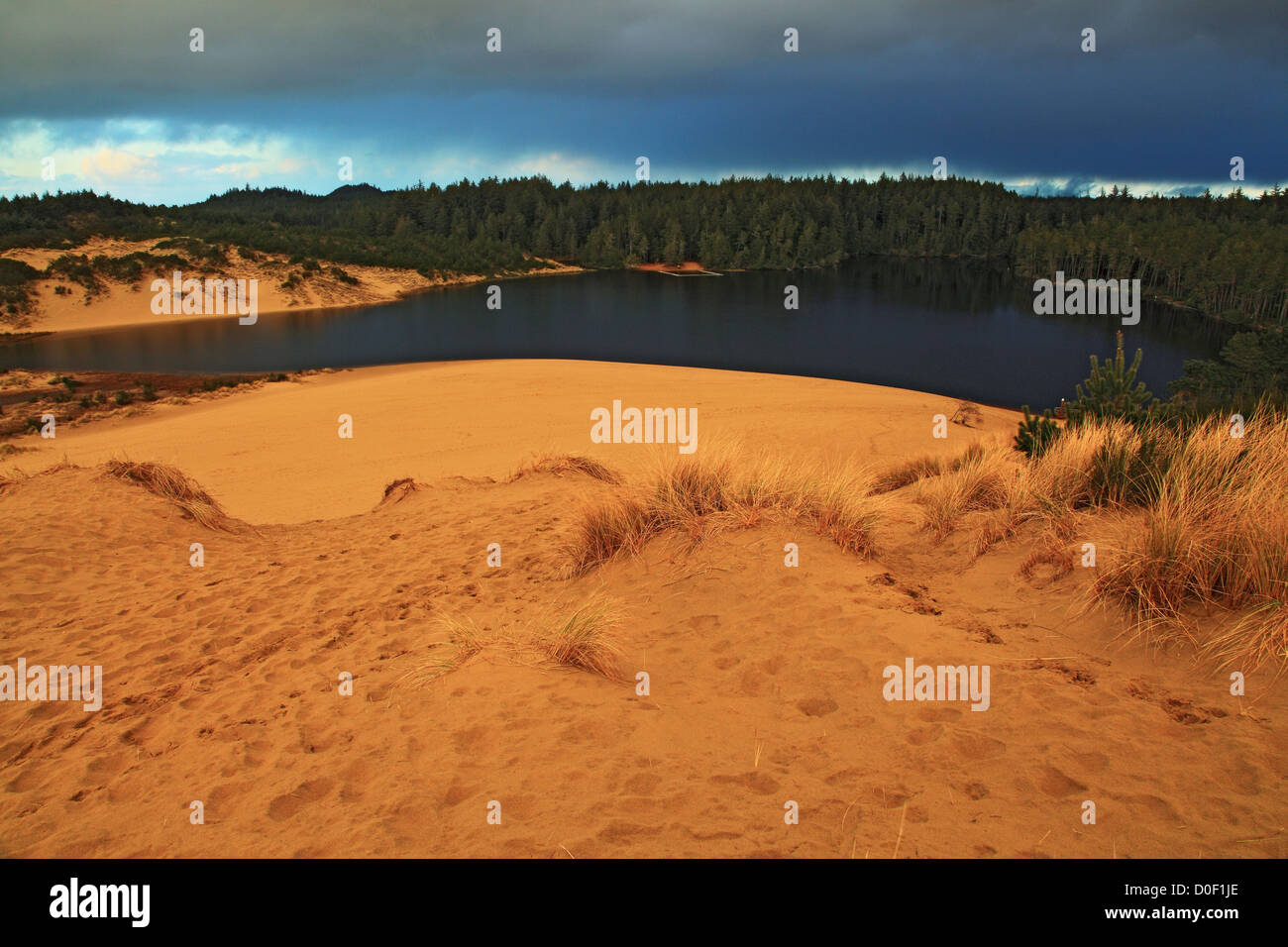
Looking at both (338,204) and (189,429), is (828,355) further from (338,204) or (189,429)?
(338,204)

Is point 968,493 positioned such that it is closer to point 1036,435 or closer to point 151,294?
point 1036,435

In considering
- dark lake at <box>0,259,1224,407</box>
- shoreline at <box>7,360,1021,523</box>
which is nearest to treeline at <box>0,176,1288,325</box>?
dark lake at <box>0,259,1224,407</box>

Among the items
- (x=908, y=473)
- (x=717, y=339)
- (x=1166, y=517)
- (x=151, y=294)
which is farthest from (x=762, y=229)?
(x=1166, y=517)

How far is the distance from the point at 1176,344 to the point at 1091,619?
5257cm

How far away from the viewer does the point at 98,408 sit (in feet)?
80.7

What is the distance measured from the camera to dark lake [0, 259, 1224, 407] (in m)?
37.9

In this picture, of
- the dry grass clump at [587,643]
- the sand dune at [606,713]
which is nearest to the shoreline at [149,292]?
the sand dune at [606,713]

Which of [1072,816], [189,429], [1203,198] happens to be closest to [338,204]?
[189,429]

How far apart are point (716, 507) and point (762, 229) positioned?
357 feet

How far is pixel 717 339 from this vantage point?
156 ft

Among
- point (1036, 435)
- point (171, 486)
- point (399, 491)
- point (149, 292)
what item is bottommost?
point (399, 491)

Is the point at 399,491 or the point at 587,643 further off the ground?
the point at 399,491

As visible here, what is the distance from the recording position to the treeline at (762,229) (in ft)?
221

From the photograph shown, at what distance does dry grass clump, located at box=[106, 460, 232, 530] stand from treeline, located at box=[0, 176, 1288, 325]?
67854 millimetres
